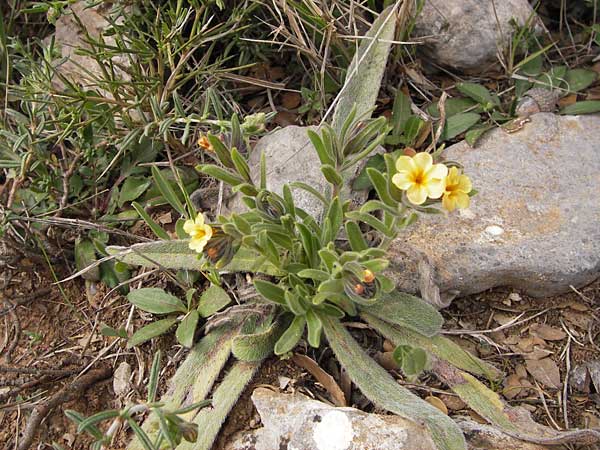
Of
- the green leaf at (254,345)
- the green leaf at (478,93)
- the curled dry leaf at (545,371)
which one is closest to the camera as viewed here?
the green leaf at (254,345)

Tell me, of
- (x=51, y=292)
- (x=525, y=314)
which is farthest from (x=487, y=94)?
(x=51, y=292)

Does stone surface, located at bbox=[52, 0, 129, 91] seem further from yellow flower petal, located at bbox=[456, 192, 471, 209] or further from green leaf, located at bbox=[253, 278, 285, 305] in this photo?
yellow flower petal, located at bbox=[456, 192, 471, 209]

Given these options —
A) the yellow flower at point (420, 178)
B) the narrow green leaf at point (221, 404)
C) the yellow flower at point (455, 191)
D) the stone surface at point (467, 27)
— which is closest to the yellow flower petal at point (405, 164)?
the yellow flower at point (420, 178)

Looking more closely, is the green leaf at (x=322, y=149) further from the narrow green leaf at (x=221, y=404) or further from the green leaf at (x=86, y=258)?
the green leaf at (x=86, y=258)

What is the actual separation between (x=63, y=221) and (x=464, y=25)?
235 centimetres

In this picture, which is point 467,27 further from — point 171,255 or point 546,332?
point 171,255

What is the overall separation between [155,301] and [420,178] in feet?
4.67

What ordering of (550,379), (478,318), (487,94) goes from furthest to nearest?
(487,94)
(478,318)
(550,379)

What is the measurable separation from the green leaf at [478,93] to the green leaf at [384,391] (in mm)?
1492

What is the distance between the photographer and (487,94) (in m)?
3.37

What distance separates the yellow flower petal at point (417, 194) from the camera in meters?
2.04

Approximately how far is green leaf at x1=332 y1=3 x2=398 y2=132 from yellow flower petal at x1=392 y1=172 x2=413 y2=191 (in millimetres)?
1060

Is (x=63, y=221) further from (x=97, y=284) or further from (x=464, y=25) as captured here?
(x=464, y=25)

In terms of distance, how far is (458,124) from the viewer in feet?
10.8
